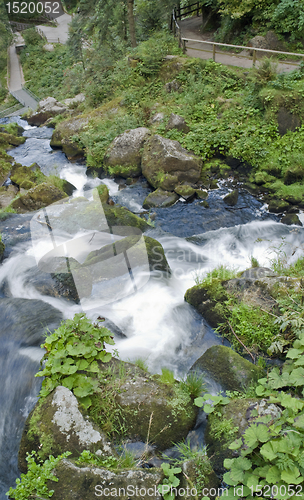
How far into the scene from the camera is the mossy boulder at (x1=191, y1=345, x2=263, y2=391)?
14.9ft

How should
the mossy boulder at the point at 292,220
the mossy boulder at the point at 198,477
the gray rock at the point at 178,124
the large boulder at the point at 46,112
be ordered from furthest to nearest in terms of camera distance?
the large boulder at the point at 46,112, the gray rock at the point at 178,124, the mossy boulder at the point at 292,220, the mossy boulder at the point at 198,477

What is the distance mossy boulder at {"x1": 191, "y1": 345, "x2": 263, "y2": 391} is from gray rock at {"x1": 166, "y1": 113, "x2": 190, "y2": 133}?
9051 millimetres

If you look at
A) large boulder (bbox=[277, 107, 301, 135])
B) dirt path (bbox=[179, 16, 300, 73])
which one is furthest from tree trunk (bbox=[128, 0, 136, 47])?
large boulder (bbox=[277, 107, 301, 135])

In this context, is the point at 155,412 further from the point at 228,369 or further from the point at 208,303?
the point at 208,303

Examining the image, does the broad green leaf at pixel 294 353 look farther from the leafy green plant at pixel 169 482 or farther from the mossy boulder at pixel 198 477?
the leafy green plant at pixel 169 482

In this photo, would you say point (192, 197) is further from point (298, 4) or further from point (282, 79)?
point (298, 4)

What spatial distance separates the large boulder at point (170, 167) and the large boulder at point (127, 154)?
28.5 inches

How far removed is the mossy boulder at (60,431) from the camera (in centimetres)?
363

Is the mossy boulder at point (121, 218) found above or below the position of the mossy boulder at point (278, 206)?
above

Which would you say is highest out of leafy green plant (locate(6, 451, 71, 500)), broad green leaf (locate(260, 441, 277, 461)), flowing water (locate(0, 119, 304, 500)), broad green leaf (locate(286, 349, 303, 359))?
broad green leaf (locate(260, 441, 277, 461))

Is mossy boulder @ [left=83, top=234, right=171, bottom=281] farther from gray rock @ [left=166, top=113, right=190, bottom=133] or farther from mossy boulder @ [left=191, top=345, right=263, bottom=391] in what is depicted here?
gray rock @ [left=166, top=113, right=190, bottom=133]

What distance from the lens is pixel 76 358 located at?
4281 mm

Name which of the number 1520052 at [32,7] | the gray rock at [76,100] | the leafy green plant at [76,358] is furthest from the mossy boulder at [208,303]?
the number 1520052 at [32,7]

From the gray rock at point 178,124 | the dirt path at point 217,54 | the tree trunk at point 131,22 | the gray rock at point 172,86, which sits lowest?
the gray rock at point 178,124
